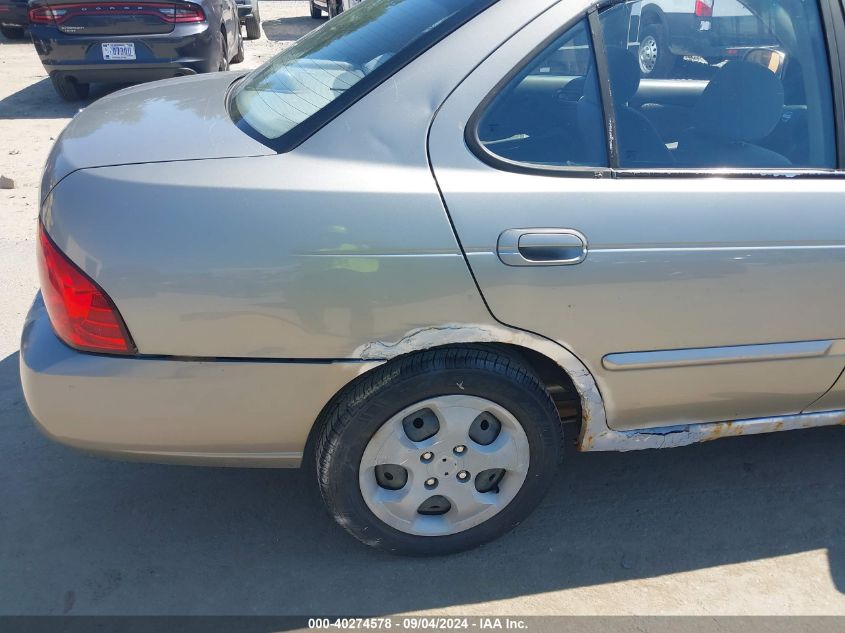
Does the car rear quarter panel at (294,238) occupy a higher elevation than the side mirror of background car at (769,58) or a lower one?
lower

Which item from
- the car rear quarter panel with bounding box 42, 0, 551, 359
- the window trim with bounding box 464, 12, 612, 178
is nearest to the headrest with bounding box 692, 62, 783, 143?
the window trim with bounding box 464, 12, 612, 178

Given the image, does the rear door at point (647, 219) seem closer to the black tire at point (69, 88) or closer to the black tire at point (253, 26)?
the black tire at point (69, 88)

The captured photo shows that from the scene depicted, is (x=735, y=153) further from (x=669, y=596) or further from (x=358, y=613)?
(x=358, y=613)

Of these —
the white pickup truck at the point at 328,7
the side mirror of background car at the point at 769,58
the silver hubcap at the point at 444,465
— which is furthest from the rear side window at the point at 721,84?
the white pickup truck at the point at 328,7

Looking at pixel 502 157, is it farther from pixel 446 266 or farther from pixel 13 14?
pixel 13 14

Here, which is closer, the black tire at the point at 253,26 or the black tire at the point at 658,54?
the black tire at the point at 658,54

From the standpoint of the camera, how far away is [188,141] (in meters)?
2.36

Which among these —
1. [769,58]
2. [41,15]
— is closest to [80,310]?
[769,58]

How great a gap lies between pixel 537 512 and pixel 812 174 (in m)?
1.38

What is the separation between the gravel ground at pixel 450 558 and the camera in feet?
8.23

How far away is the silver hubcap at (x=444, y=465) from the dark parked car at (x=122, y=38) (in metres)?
6.43

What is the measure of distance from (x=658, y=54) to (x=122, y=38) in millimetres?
6343

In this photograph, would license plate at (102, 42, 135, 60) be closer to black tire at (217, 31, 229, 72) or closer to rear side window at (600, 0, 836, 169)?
black tire at (217, 31, 229, 72)

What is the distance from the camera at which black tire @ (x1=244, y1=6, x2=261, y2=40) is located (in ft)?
41.6
